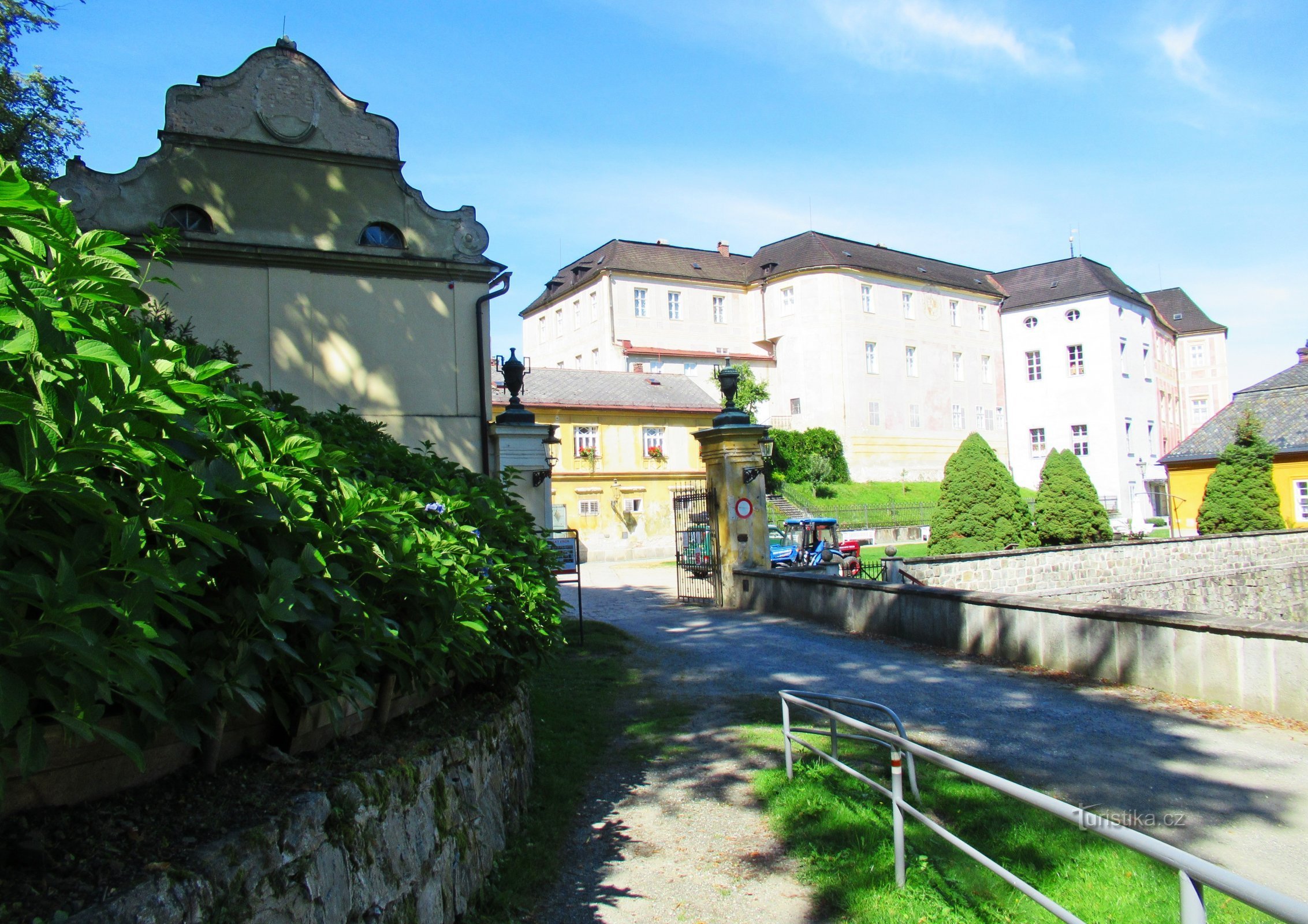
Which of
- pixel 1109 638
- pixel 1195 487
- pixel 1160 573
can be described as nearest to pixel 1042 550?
pixel 1160 573

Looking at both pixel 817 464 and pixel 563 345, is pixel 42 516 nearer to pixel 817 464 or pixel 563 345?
pixel 817 464

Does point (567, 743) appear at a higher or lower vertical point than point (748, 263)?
lower

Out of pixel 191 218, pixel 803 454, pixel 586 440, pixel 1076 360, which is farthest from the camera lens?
pixel 1076 360

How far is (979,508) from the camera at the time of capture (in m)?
21.5

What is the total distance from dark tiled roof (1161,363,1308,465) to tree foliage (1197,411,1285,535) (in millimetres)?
5093

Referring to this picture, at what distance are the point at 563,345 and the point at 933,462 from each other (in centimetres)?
2597

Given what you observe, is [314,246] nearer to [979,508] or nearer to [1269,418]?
[979,508]

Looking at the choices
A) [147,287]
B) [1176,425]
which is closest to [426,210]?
[147,287]

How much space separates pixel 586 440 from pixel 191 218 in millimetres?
27160

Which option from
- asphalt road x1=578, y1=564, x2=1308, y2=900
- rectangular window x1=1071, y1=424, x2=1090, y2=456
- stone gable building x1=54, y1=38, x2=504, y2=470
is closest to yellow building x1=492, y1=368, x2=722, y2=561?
stone gable building x1=54, y1=38, x2=504, y2=470

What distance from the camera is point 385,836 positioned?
3570mm

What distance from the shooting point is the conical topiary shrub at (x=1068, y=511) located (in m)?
23.0

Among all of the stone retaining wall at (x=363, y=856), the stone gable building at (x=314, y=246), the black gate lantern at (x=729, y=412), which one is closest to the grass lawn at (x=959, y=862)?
the stone retaining wall at (x=363, y=856)

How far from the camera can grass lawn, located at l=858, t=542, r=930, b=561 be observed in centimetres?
3394
